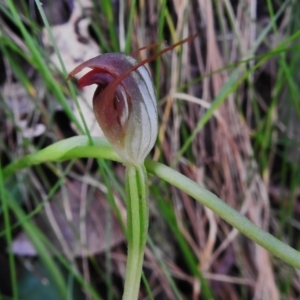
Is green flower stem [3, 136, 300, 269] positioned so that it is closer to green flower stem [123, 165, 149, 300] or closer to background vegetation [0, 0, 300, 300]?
green flower stem [123, 165, 149, 300]

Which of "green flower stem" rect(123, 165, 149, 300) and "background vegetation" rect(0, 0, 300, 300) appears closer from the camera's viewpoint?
"green flower stem" rect(123, 165, 149, 300)

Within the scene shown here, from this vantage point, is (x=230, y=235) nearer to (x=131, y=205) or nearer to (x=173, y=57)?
(x=173, y=57)

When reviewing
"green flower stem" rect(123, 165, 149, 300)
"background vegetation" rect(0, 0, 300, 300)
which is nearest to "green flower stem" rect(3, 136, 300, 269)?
"green flower stem" rect(123, 165, 149, 300)

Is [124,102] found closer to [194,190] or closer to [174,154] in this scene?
[194,190]

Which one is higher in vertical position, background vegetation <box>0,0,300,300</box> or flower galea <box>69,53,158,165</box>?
flower galea <box>69,53,158,165</box>

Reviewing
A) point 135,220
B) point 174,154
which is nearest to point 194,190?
point 135,220

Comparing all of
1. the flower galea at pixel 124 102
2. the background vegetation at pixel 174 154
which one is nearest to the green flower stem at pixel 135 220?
the flower galea at pixel 124 102
